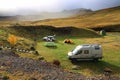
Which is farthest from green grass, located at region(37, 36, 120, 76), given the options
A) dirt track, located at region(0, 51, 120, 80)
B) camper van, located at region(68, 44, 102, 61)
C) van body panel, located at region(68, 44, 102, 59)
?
dirt track, located at region(0, 51, 120, 80)

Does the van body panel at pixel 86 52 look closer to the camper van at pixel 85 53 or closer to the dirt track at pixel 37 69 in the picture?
the camper van at pixel 85 53

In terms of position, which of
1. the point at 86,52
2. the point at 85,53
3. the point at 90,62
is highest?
the point at 86,52

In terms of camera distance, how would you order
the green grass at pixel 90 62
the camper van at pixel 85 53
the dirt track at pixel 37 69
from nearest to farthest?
the dirt track at pixel 37 69 < the green grass at pixel 90 62 < the camper van at pixel 85 53

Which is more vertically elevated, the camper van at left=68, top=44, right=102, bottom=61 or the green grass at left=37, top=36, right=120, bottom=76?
the camper van at left=68, top=44, right=102, bottom=61

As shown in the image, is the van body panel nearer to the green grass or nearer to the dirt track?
the green grass

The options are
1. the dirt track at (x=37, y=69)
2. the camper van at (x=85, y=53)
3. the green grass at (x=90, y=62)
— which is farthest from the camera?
the camper van at (x=85, y=53)

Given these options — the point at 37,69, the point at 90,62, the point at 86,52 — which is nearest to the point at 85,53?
the point at 86,52

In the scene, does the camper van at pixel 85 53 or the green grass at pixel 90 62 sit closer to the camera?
the green grass at pixel 90 62

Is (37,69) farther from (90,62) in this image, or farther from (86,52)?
(90,62)

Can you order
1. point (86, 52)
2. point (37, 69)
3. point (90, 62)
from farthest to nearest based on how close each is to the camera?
point (90, 62) < point (86, 52) < point (37, 69)

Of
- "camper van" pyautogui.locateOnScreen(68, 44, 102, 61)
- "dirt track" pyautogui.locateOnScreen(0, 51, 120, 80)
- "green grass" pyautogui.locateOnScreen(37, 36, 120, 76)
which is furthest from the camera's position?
"camper van" pyautogui.locateOnScreen(68, 44, 102, 61)

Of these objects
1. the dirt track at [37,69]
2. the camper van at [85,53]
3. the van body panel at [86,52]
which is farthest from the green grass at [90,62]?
the dirt track at [37,69]

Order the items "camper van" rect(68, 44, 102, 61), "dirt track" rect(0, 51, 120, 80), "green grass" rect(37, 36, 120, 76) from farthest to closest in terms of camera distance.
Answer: "camper van" rect(68, 44, 102, 61) → "green grass" rect(37, 36, 120, 76) → "dirt track" rect(0, 51, 120, 80)

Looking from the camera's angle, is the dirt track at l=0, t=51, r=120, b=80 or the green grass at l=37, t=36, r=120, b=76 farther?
the green grass at l=37, t=36, r=120, b=76
